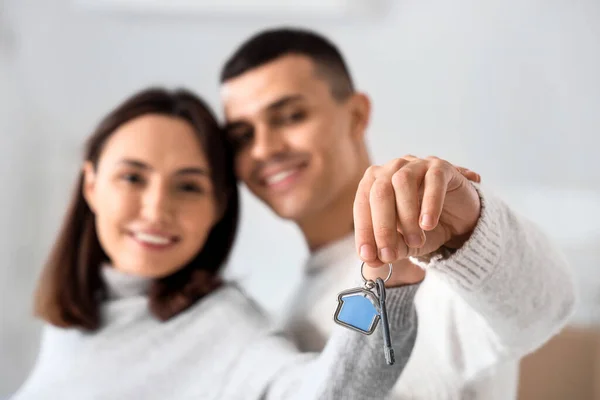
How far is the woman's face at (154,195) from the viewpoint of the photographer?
602mm

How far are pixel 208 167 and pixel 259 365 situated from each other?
0.69 ft

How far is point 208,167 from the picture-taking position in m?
0.63

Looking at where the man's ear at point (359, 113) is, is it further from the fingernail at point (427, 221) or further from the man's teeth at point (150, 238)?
the fingernail at point (427, 221)

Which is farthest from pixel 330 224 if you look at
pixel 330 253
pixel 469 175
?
pixel 469 175

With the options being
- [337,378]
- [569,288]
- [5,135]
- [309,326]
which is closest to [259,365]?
[309,326]

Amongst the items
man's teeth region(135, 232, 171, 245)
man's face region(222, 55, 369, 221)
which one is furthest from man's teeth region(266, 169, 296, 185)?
man's teeth region(135, 232, 171, 245)

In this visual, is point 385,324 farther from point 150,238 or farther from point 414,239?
point 150,238

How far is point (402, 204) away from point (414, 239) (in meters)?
0.02

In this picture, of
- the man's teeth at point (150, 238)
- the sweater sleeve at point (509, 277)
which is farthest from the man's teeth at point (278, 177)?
the sweater sleeve at point (509, 277)

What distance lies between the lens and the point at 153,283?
2.13ft

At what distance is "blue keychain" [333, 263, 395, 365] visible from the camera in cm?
34

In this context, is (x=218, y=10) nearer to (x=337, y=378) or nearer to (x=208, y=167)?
(x=208, y=167)

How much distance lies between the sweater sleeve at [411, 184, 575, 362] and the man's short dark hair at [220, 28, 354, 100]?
28 cm

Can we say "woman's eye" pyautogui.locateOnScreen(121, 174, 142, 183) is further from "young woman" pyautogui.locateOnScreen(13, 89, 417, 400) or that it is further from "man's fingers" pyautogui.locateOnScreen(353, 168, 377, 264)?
"man's fingers" pyautogui.locateOnScreen(353, 168, 377, 264)
